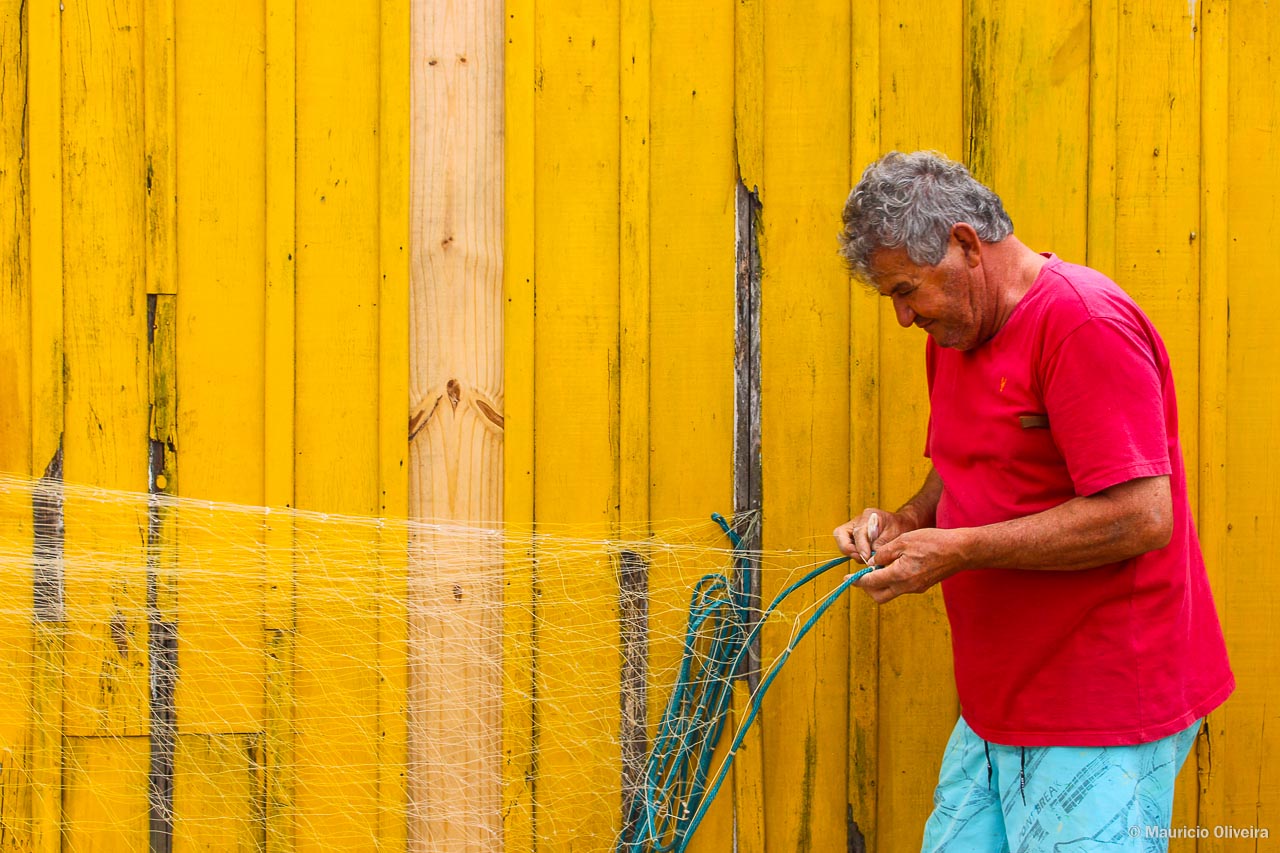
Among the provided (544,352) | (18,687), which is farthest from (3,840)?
(544,352)

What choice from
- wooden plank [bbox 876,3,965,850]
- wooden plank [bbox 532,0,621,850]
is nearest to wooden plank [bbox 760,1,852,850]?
wooden plank [bbox 876,3,965,850]

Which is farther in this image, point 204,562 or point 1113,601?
point 204,562

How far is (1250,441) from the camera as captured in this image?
267 centimetres

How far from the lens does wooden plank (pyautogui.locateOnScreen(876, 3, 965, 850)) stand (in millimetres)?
2631

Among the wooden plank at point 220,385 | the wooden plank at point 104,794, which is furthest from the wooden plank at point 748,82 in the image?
the wooden plank at point 104,794

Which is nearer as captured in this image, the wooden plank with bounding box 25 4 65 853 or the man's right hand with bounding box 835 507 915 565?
the man's right hand with bounding box 835 507 915 565

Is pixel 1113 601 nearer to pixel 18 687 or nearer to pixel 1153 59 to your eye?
pixel 1153 59

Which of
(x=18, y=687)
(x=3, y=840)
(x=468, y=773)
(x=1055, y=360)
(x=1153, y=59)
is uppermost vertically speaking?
(x=1153, y=59)

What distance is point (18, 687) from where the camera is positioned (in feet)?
8.41

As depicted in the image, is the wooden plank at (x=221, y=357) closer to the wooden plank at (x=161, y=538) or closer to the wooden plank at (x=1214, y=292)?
the wooden plank at (x=161, y=538)

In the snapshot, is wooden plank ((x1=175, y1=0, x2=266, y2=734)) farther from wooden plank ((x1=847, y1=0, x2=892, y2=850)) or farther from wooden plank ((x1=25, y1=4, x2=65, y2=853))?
wooden plank ((x1=847, y1=0, x2=892, y2=850))

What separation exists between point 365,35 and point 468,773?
2029 millimetres

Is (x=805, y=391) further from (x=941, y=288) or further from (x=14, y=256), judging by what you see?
(x=14, y=256)

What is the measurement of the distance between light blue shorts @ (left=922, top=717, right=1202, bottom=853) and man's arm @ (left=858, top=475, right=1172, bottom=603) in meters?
0.40
